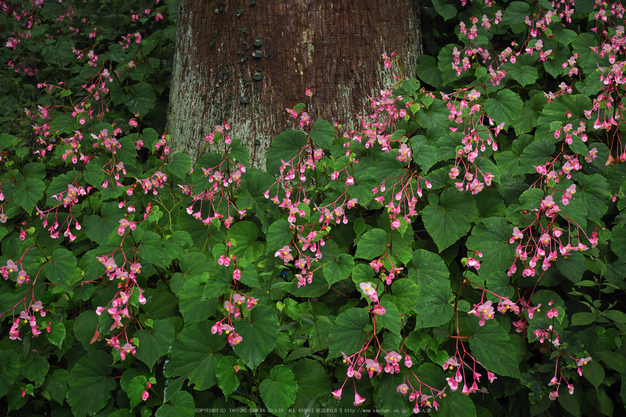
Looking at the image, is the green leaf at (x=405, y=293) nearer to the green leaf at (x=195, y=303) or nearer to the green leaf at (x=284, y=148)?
the green leaf at (x=195, y=303)

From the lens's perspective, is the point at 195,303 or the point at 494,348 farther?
the point at 195,303

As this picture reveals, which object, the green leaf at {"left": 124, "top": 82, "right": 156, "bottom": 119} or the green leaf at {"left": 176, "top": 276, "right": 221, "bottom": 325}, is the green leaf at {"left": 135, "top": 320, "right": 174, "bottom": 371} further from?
the green leaf at {"left": 124, "top": 82, "right": 156, "bottom": 119}

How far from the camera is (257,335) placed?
1579mm

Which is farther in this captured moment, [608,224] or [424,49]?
[424,49]

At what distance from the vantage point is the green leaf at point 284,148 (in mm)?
2283

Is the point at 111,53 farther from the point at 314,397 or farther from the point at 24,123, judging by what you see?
the point at 314,397

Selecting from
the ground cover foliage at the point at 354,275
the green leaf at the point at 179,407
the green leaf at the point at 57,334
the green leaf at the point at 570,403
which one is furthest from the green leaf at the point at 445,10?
the green leaf at the point at 57,334

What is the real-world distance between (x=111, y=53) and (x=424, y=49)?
2789mm

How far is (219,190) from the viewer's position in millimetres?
2238

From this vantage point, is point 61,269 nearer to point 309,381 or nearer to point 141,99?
point 309,381

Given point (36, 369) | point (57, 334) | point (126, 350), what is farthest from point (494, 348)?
point (36, 369)

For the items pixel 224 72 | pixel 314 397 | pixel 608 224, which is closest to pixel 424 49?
pixel 224 72

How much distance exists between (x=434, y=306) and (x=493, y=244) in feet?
1.68

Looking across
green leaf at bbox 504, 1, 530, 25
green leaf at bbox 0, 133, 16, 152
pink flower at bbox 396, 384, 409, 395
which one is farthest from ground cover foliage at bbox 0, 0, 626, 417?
green leaf at bbox 504, 1, 530, 25
